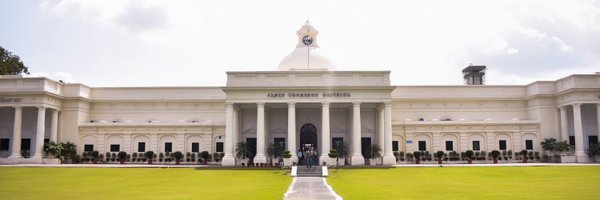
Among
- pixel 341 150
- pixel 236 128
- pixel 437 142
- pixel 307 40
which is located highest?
pixel 307 40

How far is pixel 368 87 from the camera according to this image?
5028cm

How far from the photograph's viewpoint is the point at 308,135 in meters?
57.6

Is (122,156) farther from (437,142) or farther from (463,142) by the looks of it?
(463,142)

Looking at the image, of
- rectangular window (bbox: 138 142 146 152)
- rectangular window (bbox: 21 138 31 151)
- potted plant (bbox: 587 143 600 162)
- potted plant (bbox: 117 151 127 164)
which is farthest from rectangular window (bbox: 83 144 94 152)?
potted plant (bbox: 587 143 600 162)

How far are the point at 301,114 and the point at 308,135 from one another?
7.58 ft

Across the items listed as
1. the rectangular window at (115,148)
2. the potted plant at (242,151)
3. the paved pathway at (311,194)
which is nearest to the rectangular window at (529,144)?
the potted plant at (242,151)

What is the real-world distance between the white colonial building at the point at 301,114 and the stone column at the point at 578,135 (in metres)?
0.10

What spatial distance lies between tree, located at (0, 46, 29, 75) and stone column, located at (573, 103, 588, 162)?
210 ft

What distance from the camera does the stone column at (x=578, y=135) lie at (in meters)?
54.2

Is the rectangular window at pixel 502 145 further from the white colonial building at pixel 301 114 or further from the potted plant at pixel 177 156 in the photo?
the potted plant at pixel 177 156

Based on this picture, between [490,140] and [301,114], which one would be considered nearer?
[490,140]

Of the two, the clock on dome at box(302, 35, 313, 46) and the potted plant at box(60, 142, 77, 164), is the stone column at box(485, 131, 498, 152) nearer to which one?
the clock on dome at box(302, 35, 313, 46)

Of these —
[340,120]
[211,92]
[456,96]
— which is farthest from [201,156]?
[456,96]

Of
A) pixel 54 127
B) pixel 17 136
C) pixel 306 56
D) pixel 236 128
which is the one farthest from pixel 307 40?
pixel 17 136
